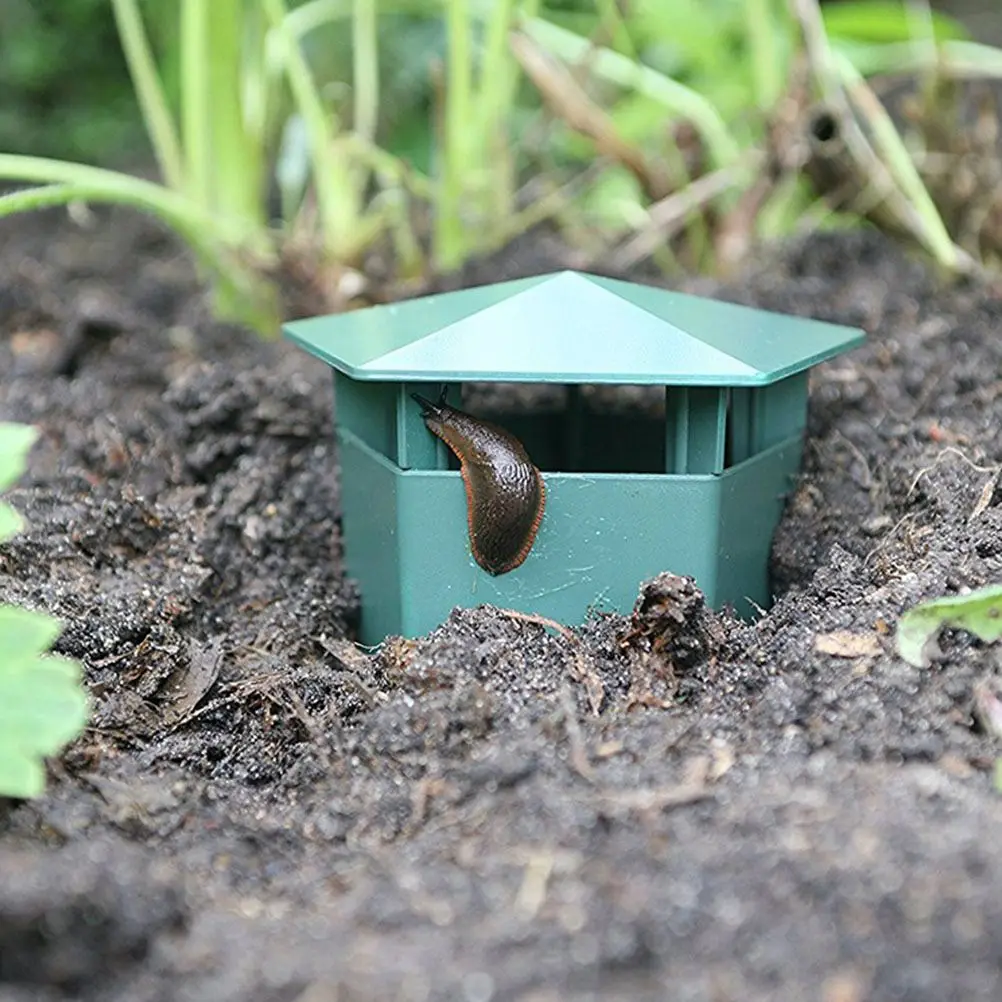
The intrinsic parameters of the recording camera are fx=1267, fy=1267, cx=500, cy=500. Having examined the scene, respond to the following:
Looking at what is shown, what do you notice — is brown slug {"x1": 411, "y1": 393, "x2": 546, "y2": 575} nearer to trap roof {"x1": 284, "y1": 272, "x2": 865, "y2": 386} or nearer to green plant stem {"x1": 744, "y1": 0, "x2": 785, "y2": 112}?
trap roof {"x1": 284, "y1": 272, "x2": 865, "y2": 386}

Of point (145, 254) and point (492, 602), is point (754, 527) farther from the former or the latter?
point (145, 254)

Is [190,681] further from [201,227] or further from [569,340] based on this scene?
[201,227]

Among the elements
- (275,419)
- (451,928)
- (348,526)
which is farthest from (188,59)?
(451,928)

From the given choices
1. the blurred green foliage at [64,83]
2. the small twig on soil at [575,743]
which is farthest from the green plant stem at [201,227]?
the blurred green foliage at [64,83]

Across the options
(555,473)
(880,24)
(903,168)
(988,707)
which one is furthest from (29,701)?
(880,24)

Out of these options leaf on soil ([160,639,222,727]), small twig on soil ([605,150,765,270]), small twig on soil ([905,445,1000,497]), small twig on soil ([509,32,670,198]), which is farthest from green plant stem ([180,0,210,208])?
small twig on soil ([905,445,1000,497])

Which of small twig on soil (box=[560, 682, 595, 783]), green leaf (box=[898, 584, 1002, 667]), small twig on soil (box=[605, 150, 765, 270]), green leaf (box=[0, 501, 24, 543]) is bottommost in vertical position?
small twig on soil (box=[560, 682, 595, 783])

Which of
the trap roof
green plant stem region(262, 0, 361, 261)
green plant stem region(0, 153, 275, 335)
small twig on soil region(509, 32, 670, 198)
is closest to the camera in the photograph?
the trap roof

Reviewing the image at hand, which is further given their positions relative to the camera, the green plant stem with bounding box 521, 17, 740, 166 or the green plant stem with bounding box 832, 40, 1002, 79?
the green plant stem with bounding box 521, 17, 740, 166

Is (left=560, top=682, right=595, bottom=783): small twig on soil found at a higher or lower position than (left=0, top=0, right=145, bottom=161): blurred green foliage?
lower
